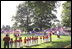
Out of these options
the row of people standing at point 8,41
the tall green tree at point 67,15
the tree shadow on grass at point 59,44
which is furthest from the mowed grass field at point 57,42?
the tall green tree at point 67,15

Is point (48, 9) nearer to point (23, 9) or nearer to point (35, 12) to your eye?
point (35, 12)

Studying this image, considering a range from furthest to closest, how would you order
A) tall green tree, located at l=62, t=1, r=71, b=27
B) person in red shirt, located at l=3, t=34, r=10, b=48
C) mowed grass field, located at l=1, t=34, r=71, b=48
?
tall green tree, located at l=62, t=1, r=71, b=27 → mowed grass field, located at l=1, t=34, r=71, b=48 → person in red shirt, located at l=3, t=34, r=10, b=48

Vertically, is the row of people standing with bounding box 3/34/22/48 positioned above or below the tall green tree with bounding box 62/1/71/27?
below

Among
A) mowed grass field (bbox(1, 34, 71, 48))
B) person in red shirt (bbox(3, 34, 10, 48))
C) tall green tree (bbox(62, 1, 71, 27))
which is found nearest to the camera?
person in red shirt (bbox(3, 34, 10, 48))

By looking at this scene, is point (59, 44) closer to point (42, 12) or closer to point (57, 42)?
point (57, 42)

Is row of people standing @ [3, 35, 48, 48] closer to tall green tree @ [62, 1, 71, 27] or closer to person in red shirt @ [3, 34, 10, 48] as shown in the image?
person in red shirt @ [3, 34, 10, 48]

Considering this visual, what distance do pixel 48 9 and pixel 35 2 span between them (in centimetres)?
59

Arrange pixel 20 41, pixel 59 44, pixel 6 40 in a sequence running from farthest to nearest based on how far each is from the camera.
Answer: pixel 59 44 < pixel 20 41 < pixel 6 40

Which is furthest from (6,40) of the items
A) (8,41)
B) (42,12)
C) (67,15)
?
(67,15)

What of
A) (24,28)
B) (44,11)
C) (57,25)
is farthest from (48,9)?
(24,28)

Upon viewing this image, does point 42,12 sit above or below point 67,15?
above

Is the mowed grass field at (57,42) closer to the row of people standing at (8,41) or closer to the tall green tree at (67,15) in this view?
the row of people standing at (8,41)

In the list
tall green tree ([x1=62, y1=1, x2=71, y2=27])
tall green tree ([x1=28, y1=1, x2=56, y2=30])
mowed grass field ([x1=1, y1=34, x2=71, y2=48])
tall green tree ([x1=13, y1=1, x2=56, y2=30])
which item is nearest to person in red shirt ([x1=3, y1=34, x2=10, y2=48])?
mowed grass field ([x1=1, y1=34, x2=71, y2=48])

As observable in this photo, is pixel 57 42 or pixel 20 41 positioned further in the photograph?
pixel 57 42
